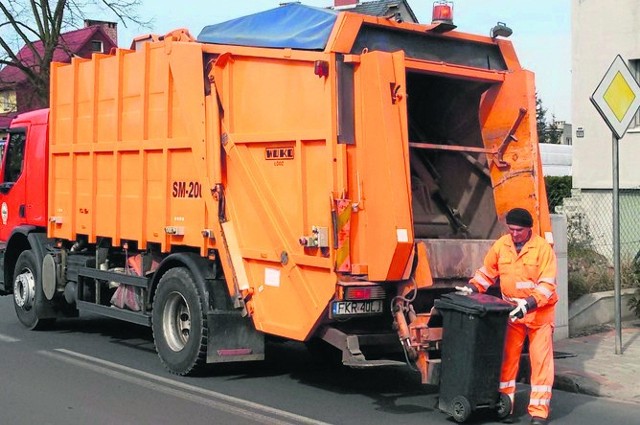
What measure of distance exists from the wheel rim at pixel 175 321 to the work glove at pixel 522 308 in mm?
3199

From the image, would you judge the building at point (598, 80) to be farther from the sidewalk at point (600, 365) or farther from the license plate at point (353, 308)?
the license plate at point (353, 308)

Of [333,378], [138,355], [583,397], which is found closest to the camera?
[583,397]

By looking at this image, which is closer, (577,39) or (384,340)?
(384,340)

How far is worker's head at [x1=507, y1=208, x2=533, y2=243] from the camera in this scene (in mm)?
6590

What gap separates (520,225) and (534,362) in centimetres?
100

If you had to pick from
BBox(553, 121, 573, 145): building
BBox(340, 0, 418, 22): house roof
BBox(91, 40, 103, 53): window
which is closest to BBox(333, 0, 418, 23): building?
BBox(340, 0, 418, 22): house roof

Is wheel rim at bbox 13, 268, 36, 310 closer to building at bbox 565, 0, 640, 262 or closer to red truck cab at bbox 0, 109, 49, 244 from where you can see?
red truck cab at bbox 0, 109, 49, 244

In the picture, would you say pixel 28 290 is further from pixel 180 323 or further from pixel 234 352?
pixel 234 352

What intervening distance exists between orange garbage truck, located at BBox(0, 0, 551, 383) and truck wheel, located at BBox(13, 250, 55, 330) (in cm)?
118

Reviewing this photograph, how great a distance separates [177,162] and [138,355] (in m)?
2.19

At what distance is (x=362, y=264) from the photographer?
→ 6.79 meters

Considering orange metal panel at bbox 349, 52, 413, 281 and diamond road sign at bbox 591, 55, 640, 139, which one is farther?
diamond road sign at bbox 591, 55, 640, 139

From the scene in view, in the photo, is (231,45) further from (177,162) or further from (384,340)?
(384,340)

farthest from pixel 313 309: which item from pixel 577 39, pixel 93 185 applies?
pixel 577 39
